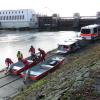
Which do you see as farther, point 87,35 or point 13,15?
point 13,15

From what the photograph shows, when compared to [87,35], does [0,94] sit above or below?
below

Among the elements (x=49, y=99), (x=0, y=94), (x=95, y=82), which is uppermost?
(x=95, y=82)

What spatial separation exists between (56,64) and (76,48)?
7.15 metres

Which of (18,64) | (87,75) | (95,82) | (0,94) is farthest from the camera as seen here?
(18,64)

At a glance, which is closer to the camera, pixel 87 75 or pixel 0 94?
pixel 87 75

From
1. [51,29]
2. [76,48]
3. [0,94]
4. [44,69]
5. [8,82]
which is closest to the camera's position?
[0,94]

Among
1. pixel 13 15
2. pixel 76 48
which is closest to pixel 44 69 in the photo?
pixel 76 48

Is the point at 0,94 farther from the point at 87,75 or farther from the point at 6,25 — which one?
the point at 6,25

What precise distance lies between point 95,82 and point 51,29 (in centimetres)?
6359

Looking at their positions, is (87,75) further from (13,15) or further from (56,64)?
(13,15)

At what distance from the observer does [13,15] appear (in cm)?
7969

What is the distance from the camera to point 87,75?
1072 centimetres

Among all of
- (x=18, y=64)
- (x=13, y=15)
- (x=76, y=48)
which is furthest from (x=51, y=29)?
(x=18, y=64)

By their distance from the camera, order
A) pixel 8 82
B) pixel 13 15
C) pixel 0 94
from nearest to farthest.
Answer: pixel 0 94 → pixel 8 82 → pixel 13 15
